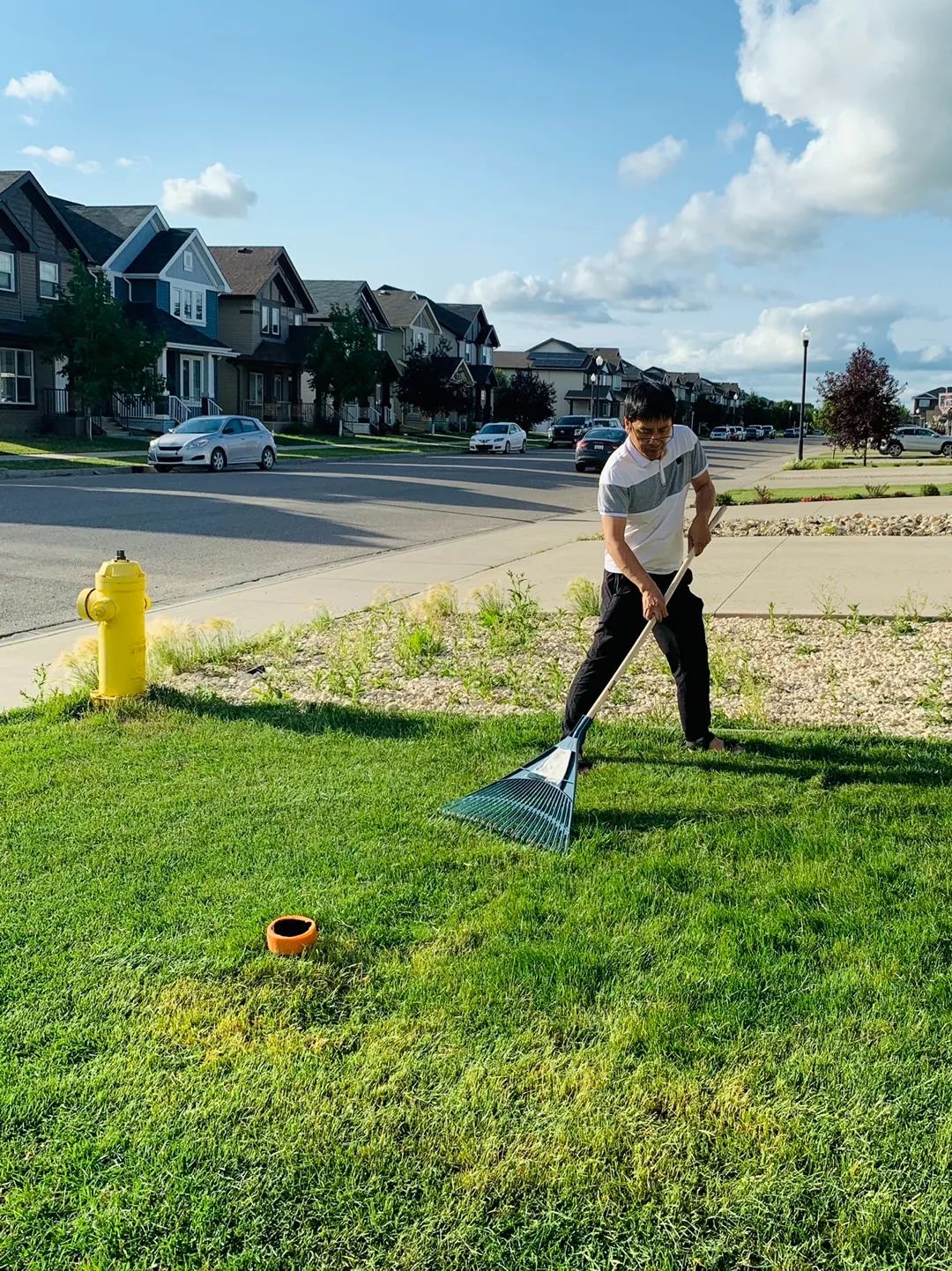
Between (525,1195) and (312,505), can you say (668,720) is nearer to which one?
(525,1195)

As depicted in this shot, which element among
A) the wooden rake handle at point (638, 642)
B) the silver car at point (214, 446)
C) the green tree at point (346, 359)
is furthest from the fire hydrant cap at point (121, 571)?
the green tree at point (346, 359)

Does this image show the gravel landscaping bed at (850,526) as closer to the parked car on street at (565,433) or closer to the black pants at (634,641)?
the black pants at (634,641)

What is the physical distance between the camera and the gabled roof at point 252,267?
2101 inches

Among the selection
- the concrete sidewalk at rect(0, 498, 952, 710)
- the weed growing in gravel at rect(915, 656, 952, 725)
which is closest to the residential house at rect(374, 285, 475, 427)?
the concrete sidewalk at rect(0, 498, 952, 710)

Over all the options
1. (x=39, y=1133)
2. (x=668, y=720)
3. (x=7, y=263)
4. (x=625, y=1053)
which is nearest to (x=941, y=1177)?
(x=625, y=1053)

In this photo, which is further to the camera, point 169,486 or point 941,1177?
point 169,486

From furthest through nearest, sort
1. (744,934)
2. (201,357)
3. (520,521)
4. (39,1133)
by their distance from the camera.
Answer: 1. (201,357)
2. (520,521)
3. (744,934)
4. (39,1133)

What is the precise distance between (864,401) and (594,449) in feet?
41.8

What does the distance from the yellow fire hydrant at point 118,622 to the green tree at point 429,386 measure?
57.0m

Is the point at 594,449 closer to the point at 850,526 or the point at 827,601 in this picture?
the point at 850,526

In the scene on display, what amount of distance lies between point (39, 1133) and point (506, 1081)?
1.09m

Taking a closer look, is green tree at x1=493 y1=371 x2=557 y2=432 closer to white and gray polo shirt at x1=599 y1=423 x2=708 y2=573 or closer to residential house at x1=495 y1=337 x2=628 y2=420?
residential house at x1=495 y1=337 x2=628 y2=420

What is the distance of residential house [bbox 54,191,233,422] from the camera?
4422cm

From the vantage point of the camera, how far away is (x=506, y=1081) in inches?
114
